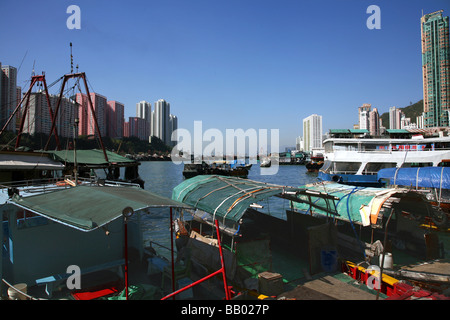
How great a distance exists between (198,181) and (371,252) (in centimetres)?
667

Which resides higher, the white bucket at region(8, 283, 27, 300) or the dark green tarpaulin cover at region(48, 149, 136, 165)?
the dark green tarpaulin cover at region(48, 149, 136, 165)

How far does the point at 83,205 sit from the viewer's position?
220 inches

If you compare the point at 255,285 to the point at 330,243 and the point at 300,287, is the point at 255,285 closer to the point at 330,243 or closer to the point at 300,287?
the point at 300,287

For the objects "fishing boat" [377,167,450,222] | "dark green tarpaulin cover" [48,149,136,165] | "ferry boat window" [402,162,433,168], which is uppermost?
"dark green tarpaulin cover" [48,149,136,165]

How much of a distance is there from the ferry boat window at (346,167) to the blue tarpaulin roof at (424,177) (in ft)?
26.2

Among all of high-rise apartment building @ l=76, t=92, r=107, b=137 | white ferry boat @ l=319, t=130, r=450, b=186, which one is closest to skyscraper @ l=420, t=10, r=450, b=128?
white ferry boat @ l=319, t=130, r=450, b=186

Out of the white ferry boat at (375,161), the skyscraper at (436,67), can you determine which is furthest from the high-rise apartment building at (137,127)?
the skyscraper at (436,67)

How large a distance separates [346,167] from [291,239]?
19246mm

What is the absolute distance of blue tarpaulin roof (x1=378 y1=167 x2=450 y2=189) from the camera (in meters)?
15.8

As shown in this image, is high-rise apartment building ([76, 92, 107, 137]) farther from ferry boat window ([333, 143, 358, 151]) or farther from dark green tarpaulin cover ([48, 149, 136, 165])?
ferry boat window ([333, 143, 358, 151])

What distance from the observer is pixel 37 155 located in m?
15.9

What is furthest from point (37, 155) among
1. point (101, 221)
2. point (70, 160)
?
point (101, 221)

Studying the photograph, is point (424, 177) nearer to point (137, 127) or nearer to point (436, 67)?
point (436, 67)

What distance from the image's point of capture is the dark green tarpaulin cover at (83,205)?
4.72m
